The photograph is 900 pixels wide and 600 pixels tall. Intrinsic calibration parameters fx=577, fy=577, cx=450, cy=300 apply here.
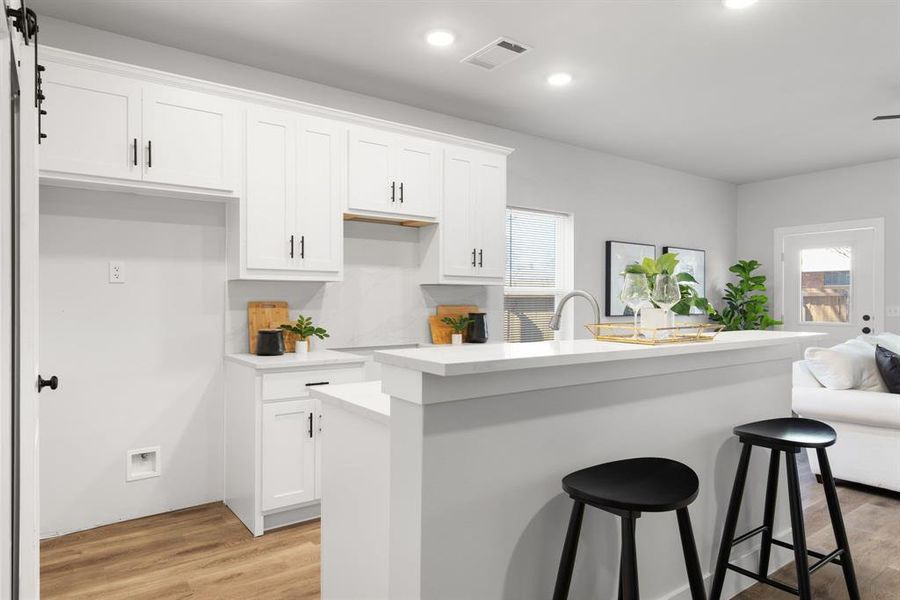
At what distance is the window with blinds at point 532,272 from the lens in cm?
482

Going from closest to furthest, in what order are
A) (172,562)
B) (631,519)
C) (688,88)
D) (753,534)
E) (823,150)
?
(631,519) → (753,534) → (172,562) → (688,88) → (823,150)

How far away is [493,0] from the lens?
2664mm

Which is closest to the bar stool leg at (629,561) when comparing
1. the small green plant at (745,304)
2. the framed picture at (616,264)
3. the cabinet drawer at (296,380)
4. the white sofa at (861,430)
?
the cabinet drawer at (296,380)

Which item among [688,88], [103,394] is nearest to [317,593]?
[103,394]

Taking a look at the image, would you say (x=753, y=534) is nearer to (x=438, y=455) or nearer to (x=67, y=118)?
(x=438, y=455)

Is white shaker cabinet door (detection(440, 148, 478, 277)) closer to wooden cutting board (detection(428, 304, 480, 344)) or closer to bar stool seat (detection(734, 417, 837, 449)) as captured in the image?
wooden cutting board (detection(428, 304, 480, 344))

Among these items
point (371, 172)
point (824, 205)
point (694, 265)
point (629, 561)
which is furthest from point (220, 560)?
point (824, 205)

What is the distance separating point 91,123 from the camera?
8.70ft

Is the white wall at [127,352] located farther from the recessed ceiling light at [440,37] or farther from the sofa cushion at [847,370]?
the sofa cushion at [847,370]

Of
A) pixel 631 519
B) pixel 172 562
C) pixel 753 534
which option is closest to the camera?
pixel 631 519

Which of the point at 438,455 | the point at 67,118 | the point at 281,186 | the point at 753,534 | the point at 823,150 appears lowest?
the point at 753,534

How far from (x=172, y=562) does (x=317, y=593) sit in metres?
0.76

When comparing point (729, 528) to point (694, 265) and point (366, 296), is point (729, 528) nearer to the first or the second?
point (366, 296)

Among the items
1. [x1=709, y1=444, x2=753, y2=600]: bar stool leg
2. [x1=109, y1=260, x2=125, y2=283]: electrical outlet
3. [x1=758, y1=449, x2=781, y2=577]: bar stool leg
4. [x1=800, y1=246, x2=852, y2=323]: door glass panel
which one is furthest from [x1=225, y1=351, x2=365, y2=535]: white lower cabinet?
[x1=800, y1=246, x2=852, y2=323]: door glass panel
